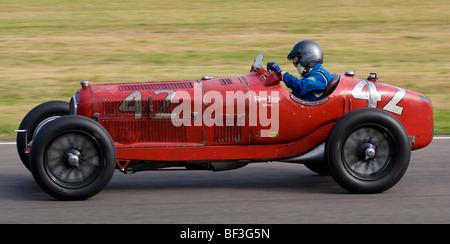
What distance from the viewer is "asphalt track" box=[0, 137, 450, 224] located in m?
5.50

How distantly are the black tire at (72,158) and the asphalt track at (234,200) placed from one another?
0.43ft

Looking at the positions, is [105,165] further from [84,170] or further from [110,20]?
[110,20]

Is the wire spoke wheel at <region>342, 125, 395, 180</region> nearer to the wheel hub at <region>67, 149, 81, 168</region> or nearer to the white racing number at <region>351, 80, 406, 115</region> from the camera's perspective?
the white racing number at <region>351, 80, 406, 115</region>

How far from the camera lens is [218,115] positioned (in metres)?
6.39

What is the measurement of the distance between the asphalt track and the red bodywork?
0.36 meters

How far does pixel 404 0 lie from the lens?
21719 mm

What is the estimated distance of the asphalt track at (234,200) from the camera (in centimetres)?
550

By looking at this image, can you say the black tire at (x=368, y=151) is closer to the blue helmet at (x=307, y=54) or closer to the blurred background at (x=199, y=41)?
the blue helmet at (x=307, y=54)

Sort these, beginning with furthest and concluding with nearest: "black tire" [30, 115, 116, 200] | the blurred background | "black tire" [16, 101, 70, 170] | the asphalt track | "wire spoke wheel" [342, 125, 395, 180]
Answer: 1. the blurred background
2. "black tire" [16, 101, 70, 170]
3. "wire spoke wheel" [342, 125, 395, 180]
4. "black tire" [30, 115, 116, 200]
5. the asphalt track

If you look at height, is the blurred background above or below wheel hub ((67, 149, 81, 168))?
above

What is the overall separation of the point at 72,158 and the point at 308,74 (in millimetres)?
2252

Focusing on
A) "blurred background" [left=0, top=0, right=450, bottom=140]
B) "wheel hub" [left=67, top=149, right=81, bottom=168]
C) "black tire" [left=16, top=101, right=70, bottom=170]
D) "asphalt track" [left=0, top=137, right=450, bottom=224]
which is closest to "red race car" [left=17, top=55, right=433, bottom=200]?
"wheel hub" [left=67, top=149, right=81, bottom=168]

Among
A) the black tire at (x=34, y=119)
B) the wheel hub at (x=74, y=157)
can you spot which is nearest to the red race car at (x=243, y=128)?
the wheel hub at (x=74, y=157)

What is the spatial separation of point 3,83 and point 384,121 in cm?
883
